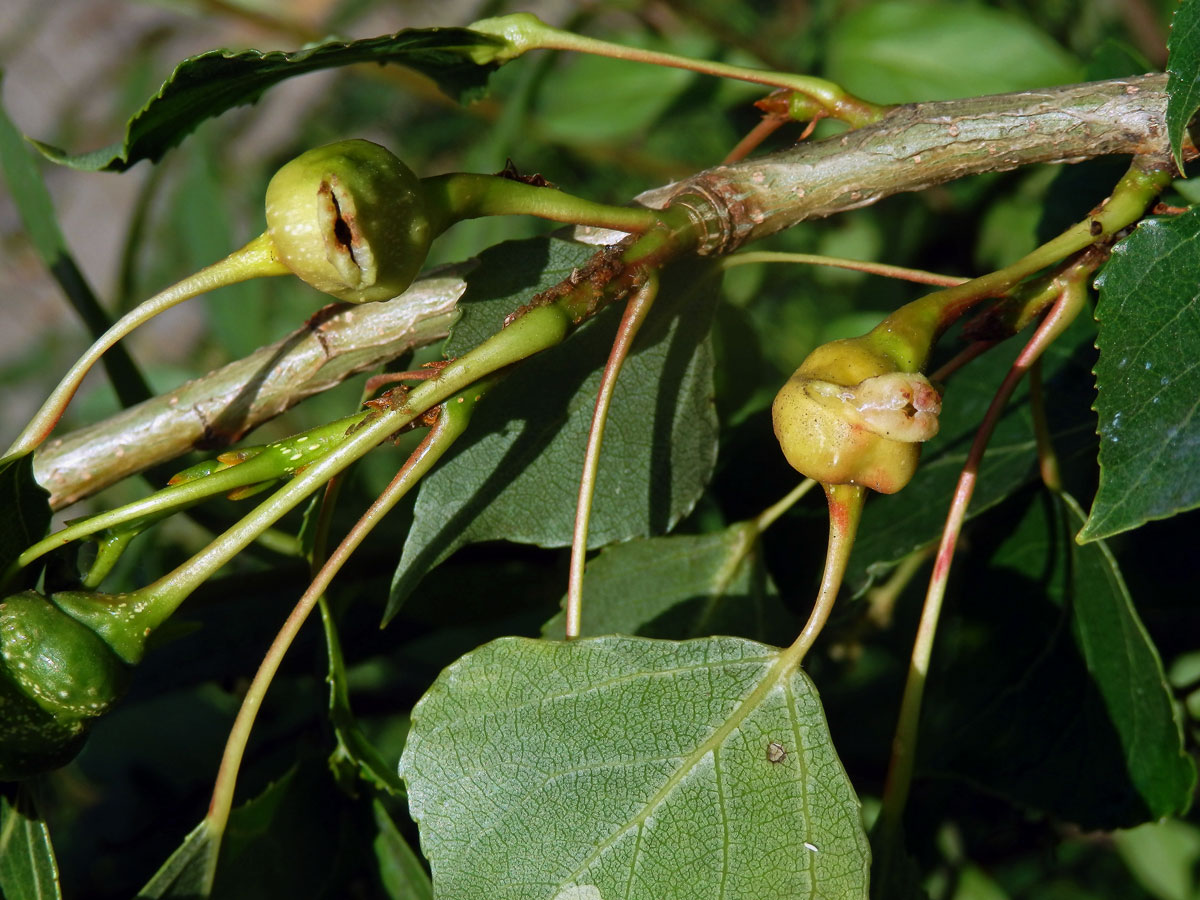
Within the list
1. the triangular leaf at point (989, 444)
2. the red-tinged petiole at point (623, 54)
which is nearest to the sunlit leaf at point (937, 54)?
the triangular leaf at point (989, 444)

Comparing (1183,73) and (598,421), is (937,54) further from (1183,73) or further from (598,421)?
(598,421)

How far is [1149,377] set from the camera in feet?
1.59

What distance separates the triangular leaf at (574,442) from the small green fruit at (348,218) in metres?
0.12

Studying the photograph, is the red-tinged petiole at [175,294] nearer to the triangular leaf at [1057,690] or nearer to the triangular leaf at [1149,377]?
the triangular leaf at [1149,377]

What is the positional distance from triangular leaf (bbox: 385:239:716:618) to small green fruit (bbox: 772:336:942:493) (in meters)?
0.19

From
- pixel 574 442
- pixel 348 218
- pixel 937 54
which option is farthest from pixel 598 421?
pixel 937 54

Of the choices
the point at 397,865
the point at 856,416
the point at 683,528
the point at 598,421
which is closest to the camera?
the point at 856,416

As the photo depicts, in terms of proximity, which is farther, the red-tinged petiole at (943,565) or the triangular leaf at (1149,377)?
the red-tinged petiole at (943,565)

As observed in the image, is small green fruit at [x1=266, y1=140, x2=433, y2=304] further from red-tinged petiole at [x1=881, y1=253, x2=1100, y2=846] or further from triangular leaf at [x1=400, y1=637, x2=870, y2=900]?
red-tinged petiole at [x1=881, y1=253, x2=1100, y2=846]

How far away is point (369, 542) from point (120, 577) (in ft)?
0.80

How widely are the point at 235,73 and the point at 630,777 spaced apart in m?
0.45

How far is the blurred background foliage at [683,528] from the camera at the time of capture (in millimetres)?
860

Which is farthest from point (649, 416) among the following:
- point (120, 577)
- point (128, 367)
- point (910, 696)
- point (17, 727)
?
point (120, 577)

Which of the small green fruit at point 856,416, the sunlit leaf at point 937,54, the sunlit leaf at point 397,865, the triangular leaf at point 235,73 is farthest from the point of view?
the sunlit leaf at point 937,54
